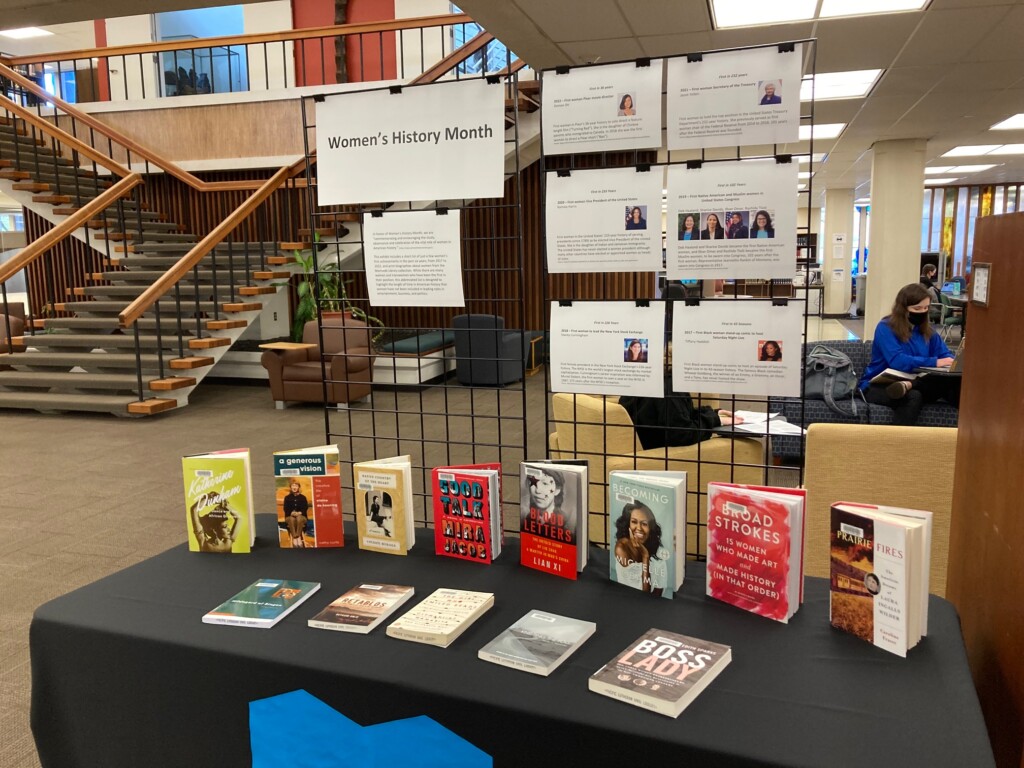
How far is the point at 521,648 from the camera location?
4.66 ft

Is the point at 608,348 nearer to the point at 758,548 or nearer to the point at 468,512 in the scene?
the point at 468,512

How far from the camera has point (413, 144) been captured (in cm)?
207

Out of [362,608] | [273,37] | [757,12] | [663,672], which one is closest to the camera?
[663,672]

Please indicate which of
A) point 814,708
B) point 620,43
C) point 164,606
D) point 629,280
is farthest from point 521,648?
point 629,280

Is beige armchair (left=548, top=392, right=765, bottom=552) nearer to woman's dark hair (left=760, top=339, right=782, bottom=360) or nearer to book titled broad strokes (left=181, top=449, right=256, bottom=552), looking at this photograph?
woman's dark hair (left=760, top=339, right=782, bottom=360)

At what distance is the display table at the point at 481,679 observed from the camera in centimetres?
120

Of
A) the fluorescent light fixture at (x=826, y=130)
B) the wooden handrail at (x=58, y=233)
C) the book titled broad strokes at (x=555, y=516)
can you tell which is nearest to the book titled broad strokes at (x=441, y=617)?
the book titled broad strokes at (x=555, y=516)

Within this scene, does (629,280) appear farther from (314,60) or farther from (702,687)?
(702,687)

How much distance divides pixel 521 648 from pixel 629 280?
9.25 metres

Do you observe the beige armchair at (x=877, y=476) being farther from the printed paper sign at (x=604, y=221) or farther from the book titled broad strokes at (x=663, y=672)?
the book titled broad strokes at (x=663, y=672)

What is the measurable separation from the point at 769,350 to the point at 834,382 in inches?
142

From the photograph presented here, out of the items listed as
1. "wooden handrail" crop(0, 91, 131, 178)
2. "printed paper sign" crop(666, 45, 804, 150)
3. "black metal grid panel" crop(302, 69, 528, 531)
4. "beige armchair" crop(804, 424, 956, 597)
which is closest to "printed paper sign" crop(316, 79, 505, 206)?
"black metal grid panel" crop(302, 69, 528, 531)

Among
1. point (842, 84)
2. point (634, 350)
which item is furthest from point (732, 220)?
point (842, 84)

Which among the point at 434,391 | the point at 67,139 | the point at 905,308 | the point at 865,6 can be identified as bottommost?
the point at 434,391
